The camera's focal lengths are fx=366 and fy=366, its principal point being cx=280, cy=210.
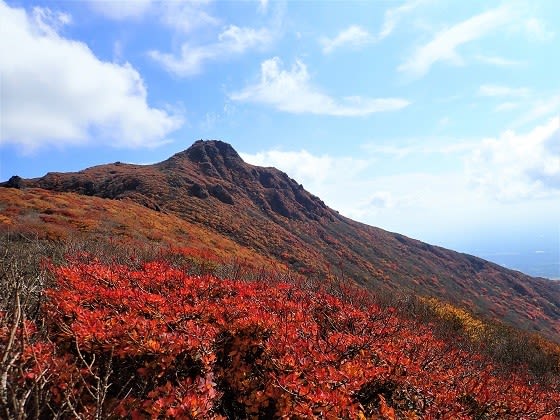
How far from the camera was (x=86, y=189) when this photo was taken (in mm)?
69312

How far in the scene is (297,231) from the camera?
78.2 metres

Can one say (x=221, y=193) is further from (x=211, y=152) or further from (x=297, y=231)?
(x=211, y=152)

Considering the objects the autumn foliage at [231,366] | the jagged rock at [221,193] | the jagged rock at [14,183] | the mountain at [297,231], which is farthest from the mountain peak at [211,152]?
the autumn foliage at [231,366]

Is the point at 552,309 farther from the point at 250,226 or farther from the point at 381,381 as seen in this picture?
the point at 381,381

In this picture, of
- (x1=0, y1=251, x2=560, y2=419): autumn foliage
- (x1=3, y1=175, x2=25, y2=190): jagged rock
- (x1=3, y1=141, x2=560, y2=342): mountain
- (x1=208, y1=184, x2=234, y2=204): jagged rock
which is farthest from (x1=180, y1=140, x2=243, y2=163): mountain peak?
(x1=0, y1=251, x2=560, y2=419): autumn foliage

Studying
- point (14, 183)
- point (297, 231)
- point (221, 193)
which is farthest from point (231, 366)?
point (221, 193)

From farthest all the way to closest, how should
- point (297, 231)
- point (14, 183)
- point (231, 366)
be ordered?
point (297, 231) < point (14, 183) < point (231, 366)

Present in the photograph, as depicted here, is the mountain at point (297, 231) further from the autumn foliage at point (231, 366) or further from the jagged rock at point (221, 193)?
the autumn foliage at point (231, 366)

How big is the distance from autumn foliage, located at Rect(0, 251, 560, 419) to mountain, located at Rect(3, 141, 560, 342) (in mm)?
40252

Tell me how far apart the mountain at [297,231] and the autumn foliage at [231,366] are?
132 feet

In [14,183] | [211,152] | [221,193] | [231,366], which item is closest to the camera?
[231,366]

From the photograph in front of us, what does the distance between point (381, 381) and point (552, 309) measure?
288 ft

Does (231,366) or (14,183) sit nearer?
(231,366)

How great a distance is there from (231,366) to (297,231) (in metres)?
70.0
